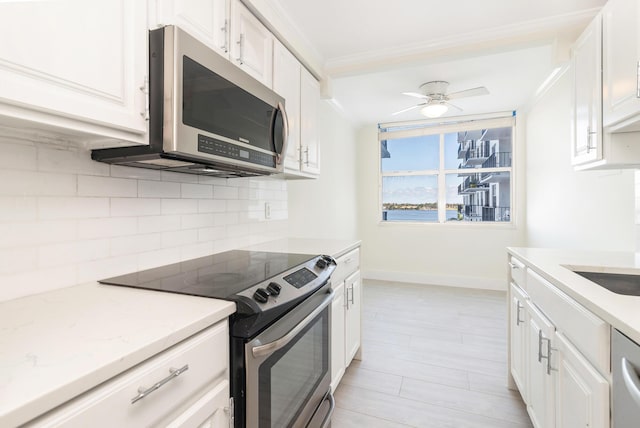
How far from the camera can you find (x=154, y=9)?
107 cm

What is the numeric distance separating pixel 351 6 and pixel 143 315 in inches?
82.3

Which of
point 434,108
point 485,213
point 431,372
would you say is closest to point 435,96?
point 434,108

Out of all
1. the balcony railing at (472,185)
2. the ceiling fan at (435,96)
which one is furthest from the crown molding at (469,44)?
the balcony railing at (472,185)

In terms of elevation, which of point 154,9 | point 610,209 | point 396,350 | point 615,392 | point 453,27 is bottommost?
point 396,350

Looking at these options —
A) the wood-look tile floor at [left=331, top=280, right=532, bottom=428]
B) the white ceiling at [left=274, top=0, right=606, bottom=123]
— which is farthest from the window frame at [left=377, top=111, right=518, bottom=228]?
the wood-look tile floor at [left=331, top=280, right=532, bottom=428]

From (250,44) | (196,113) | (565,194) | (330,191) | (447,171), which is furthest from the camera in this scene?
(447,171)

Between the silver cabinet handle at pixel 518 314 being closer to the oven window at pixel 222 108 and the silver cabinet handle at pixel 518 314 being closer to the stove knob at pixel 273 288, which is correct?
the stove knob at pixel 273 288

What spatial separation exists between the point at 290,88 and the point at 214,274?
1405mm

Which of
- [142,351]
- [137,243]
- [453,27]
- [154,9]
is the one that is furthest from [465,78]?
[142,351]

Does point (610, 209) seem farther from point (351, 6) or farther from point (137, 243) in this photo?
point (137, 243)

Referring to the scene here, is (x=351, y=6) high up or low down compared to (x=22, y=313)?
up

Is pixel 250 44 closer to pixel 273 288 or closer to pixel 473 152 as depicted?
pixel 273 288

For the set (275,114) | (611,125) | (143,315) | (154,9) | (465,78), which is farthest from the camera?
→ (465,78)

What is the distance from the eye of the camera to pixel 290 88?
6.91 feet
